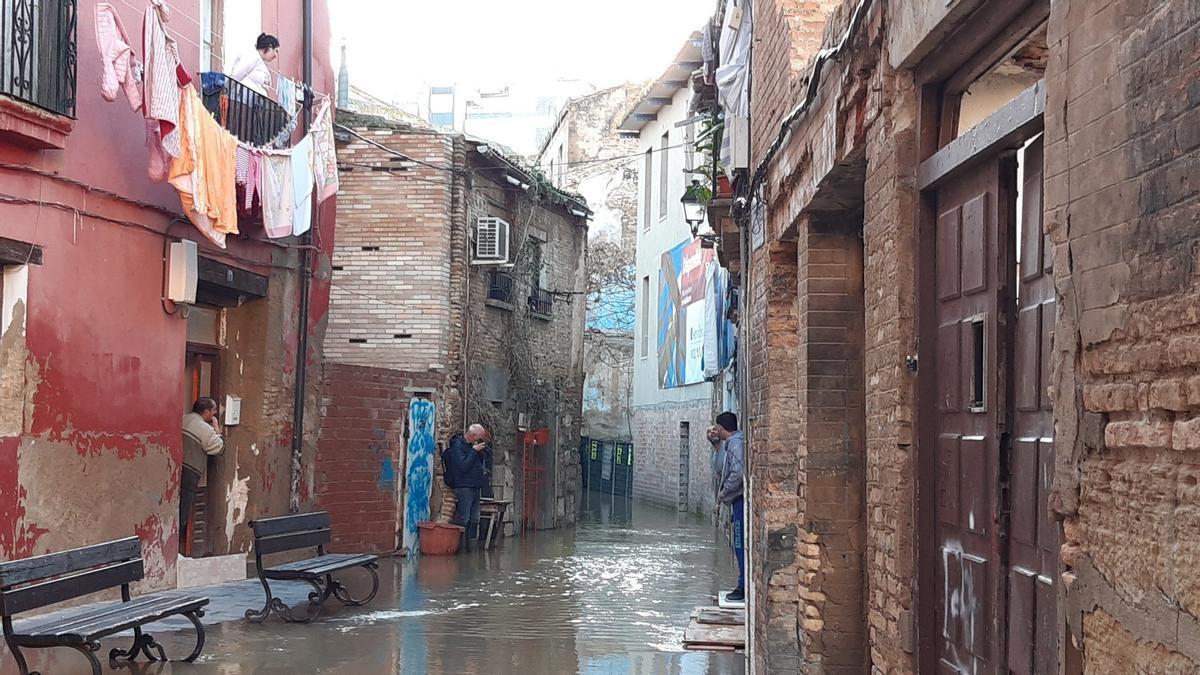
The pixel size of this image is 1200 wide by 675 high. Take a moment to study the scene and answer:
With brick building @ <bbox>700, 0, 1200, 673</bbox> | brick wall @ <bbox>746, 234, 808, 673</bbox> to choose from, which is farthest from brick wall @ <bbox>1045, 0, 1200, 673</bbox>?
brick wall @ <bbox>746, 234, 808, 673</bbox>

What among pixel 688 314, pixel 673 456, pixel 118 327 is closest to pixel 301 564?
pixel 118 327

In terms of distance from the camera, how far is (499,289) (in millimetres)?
20656

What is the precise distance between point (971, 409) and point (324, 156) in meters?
10.4

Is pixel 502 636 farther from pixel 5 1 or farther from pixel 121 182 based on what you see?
pixel 5 1

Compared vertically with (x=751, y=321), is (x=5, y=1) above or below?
above

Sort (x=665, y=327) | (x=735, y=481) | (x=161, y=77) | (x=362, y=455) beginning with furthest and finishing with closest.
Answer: (x=665, y=327) < (x=362, y=455) < (x=735, y=481) < (x=161, y=77)

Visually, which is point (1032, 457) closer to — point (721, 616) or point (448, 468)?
point (721, 616)

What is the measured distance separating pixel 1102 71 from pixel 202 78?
34.2ft

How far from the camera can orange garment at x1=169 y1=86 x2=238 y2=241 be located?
414 inches

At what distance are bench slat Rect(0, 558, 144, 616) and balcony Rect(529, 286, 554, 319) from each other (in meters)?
14.2

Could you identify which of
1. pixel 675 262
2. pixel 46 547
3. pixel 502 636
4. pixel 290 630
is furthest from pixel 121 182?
pixel 675 262

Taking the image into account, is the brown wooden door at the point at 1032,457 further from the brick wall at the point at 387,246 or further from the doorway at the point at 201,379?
the brick wall at the point at 387,246

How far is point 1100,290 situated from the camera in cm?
284

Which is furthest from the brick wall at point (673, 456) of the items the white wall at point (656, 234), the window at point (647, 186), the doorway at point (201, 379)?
the doorway at point (201, 379)
